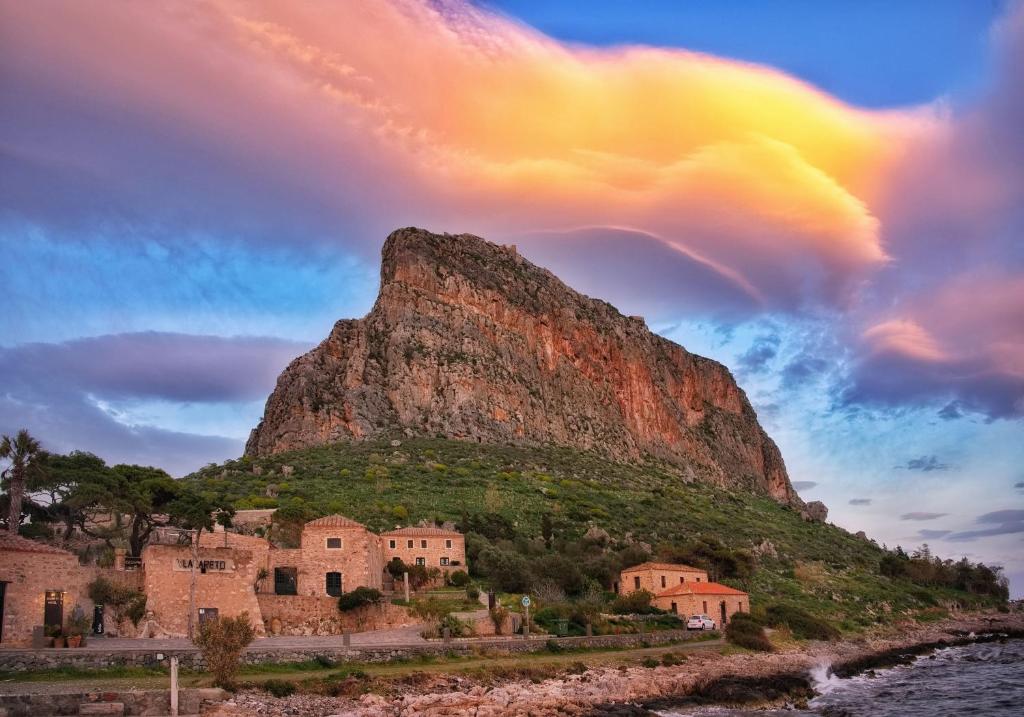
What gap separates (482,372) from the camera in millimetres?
108562

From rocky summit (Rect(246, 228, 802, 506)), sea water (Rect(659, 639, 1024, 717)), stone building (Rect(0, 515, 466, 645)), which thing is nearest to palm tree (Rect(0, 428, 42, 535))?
stone building (Rect(0, 515, 466, 645))

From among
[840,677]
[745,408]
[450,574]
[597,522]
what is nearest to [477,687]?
[840,677]

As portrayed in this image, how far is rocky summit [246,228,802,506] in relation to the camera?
343 feet

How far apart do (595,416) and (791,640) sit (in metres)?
72.2

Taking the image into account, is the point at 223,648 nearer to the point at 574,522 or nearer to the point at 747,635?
the point at 747,635

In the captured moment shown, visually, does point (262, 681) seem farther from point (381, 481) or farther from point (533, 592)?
point (381, 481)

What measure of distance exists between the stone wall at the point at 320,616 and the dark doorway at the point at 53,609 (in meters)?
7.75

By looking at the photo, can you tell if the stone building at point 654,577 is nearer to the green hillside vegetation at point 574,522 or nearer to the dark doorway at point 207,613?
the green hillside vegetation at point 574,522

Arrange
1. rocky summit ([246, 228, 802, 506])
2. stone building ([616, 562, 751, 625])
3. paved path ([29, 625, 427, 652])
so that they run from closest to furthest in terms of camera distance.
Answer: paved path ([29, 625, 427, 652]) < stone building ([616, 562, 751, 625]) < rocky summit ([246, 228, 802, 506])

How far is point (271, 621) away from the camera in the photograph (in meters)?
38.4

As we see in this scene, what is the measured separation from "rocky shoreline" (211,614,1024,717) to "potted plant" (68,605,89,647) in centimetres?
813

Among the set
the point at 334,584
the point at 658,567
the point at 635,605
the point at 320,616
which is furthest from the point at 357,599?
the point at 658,567

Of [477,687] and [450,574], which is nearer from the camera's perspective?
[477,687]

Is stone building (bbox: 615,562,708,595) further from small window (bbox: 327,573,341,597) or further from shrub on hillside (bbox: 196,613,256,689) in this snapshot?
shrub on hillside (bbox: 196,613,256,689)
